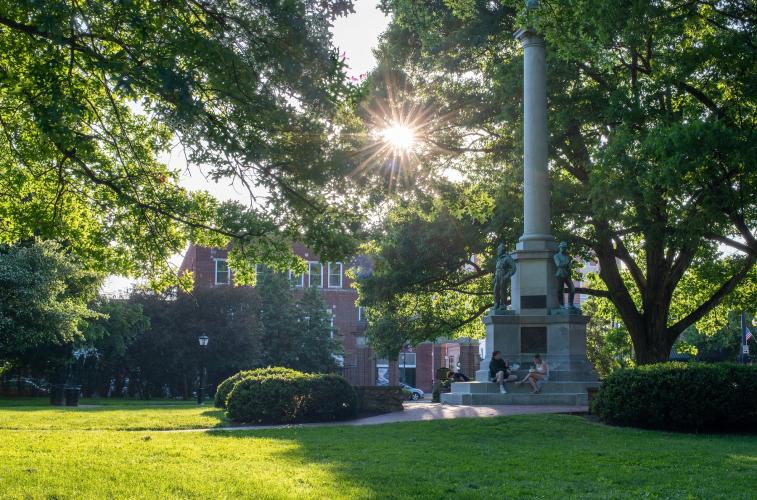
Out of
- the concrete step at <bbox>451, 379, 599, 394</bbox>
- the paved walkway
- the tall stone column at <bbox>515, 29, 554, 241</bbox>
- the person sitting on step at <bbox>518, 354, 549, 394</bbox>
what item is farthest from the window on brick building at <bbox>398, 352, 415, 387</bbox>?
the paved walkway

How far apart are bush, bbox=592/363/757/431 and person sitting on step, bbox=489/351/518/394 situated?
5287 mm

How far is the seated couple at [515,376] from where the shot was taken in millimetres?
21656

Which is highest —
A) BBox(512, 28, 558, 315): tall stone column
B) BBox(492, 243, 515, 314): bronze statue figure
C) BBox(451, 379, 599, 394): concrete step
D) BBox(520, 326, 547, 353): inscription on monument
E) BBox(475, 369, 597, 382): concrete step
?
BBox(512, 28, 558, 315): tall stone column

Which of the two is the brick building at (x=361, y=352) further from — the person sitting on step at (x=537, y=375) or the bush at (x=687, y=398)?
the bush at (x=687, y=398)

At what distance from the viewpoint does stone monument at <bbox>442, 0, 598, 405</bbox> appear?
22.1m

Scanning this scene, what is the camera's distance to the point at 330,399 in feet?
68.9

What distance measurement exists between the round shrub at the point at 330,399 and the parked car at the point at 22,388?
34.2 meters

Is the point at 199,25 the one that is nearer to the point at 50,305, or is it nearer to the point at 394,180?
the point at 394,180

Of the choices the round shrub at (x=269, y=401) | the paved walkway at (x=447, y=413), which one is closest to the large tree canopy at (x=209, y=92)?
the paved walkway at (x=447, y=413)

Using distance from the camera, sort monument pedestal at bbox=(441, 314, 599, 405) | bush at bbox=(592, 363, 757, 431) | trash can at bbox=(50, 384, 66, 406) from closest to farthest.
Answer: bush at bbox=(592, 363, 757, 431), monument pedestal at bbox=(441, 314, 599, 405), trash can at bbox=(50, 384, 66, 406)

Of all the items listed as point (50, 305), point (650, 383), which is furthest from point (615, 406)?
point (50, 305)

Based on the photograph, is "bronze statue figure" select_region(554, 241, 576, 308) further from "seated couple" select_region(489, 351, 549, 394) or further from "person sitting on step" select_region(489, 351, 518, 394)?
"person sitting on step" select_region(489, 351, 518, 394)

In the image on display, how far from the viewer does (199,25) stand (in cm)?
1084

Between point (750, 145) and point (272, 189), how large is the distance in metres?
11.4
